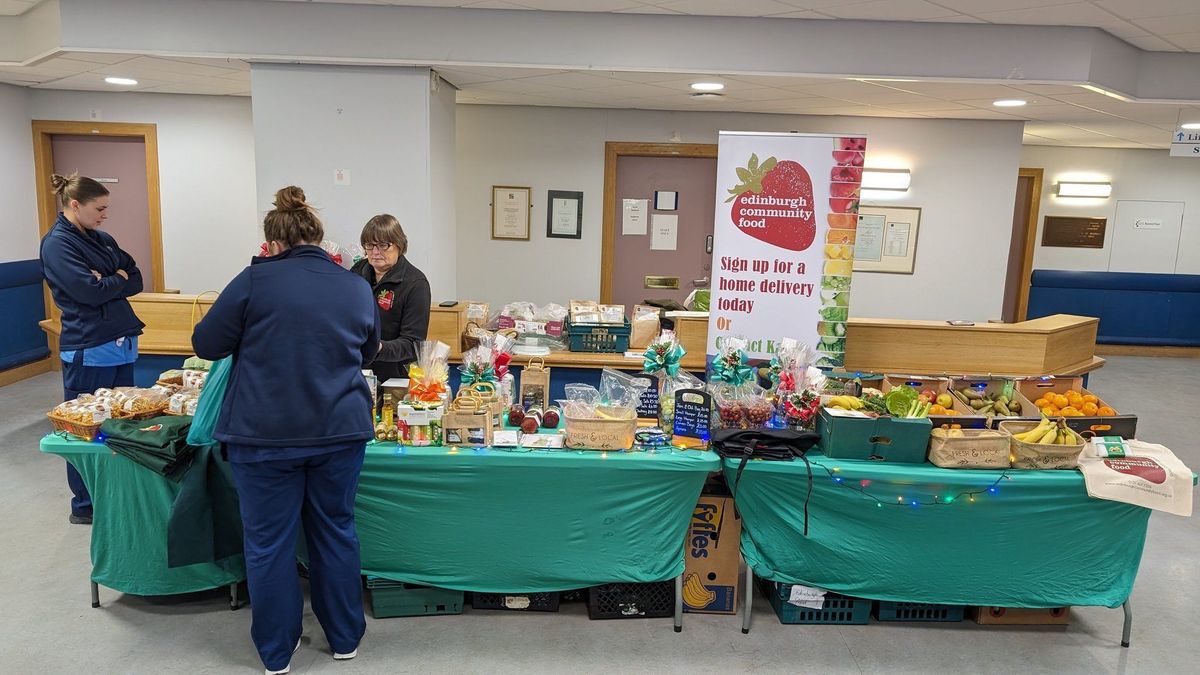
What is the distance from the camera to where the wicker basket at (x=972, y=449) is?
126 inches

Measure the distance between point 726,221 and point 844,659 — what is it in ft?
7.36

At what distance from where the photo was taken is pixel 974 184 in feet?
24.1

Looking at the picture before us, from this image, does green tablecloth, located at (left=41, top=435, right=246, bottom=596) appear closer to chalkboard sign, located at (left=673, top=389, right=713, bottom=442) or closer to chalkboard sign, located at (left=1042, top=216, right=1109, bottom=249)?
chalkboard sign, located at (left=673, top=389, right=713, bottom=442)

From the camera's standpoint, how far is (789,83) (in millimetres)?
5426

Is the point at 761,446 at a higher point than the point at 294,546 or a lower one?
→ higher

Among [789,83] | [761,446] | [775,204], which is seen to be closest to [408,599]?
[761,446]

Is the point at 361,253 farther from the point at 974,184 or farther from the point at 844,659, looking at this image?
the point at 974,184

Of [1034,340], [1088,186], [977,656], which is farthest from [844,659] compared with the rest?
[1088,186]

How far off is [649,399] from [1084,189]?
8821 mm

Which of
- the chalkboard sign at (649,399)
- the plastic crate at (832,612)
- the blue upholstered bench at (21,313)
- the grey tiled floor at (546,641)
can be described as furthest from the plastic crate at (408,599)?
the blue upholstered bench at (21,313)

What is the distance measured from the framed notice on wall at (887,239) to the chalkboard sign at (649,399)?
14.6 ft

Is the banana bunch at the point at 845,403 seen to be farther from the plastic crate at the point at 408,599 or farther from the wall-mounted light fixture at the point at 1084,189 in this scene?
the wall-mounted light fixture at the point at 1084,189

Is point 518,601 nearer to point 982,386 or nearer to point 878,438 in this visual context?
point 878,438

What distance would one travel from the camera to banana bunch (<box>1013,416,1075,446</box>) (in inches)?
130
